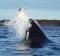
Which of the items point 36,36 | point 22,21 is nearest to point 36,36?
point 36,36

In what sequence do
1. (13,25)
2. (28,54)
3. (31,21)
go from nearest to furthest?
(28,54), (31,21), (13,25)

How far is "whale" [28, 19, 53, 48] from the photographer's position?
20906 millimetres

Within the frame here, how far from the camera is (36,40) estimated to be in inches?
840

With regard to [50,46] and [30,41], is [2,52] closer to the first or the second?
[30,41]

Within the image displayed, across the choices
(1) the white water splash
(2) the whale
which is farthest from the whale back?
(1) the white water splash

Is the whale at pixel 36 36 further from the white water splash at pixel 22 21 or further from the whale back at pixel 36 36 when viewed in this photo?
the white water splash at pixel 22 21

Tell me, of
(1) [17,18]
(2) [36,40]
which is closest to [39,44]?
(2) [36,40]

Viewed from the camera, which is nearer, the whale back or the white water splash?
the whale back

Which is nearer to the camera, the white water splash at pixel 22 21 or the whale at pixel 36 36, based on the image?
the whale at pixel 36 36

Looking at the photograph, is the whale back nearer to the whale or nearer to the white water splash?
the whale

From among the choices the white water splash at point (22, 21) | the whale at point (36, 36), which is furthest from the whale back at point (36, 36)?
the white water splash at point (22, 21)

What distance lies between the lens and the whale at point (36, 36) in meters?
20.9

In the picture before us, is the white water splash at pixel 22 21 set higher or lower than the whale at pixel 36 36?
higher

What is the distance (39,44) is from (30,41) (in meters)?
0.56
